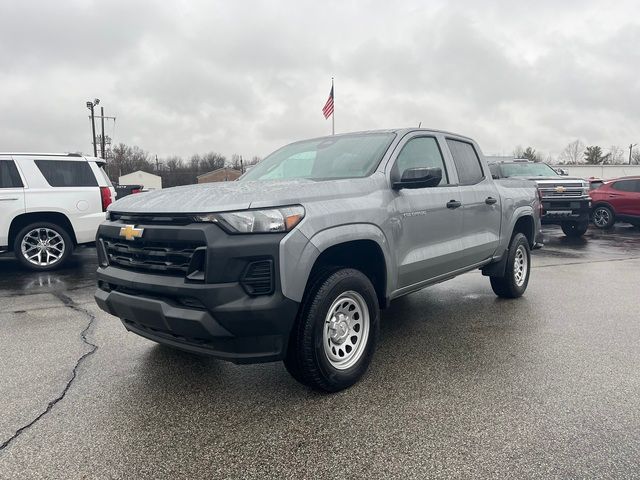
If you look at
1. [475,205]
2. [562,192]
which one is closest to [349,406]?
[475,205]

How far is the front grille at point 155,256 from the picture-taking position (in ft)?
9.51

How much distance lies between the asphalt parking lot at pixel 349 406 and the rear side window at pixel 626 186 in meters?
11.4

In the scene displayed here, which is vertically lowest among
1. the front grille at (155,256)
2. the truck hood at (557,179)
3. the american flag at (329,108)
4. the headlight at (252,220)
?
the front grille at (155,256)

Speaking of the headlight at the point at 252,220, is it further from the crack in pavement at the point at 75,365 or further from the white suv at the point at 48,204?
the white suv at the point at 48,204

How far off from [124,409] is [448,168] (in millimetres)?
3421

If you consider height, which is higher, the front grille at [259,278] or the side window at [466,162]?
the side window at [466,162]

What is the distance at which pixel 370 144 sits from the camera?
415 centimetres

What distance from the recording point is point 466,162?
5117 mm

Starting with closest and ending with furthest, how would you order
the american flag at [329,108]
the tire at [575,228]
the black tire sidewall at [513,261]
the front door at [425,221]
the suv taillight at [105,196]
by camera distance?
the front door at [425,221] < the black tire sidewall at [513,261] < the suv taillight at [105,196] < the tire at [575,228] < the american flag at [329,108]

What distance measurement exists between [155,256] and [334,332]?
128 centimetres

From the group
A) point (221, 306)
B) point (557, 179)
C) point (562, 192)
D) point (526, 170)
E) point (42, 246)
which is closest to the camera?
point (221, 306)

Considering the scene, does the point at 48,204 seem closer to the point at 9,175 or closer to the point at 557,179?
the point at 9,175

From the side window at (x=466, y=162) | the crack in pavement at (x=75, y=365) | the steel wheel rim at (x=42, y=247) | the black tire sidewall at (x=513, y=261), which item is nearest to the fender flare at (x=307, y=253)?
the crack in pavement at (x=75, y=365)

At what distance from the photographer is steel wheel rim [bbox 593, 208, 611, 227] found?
15.2 metres
